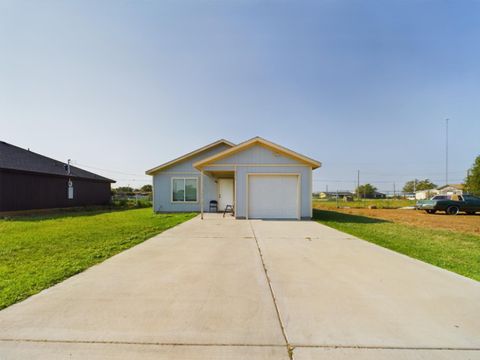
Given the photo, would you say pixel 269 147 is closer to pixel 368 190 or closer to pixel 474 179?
pixel 474 179

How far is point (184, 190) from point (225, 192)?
2804 mm

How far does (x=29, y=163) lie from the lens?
632 inches

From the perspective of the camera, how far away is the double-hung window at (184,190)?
16109 mm

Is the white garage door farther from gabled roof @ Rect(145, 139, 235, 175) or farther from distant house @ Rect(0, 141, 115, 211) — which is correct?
distant house @ Rect(0, 141, 115, 211)

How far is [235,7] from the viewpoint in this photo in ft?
28.5

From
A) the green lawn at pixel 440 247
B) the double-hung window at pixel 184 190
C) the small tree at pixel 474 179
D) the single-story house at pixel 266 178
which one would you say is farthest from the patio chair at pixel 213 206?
the small tree at pixel 474 179

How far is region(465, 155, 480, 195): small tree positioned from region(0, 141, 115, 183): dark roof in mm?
42537

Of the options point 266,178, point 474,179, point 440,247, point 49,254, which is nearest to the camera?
point 49,254

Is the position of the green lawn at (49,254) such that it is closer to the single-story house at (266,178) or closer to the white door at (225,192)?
the single-story house at (266,178)

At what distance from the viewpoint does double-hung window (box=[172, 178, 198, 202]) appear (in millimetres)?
16109

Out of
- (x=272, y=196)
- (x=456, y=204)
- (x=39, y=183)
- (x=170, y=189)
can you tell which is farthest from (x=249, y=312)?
(x=456, y=204)

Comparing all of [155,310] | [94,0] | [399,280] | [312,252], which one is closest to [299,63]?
[94,0]

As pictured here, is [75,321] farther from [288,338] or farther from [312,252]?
[312,252]

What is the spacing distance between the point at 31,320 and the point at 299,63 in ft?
45.8
